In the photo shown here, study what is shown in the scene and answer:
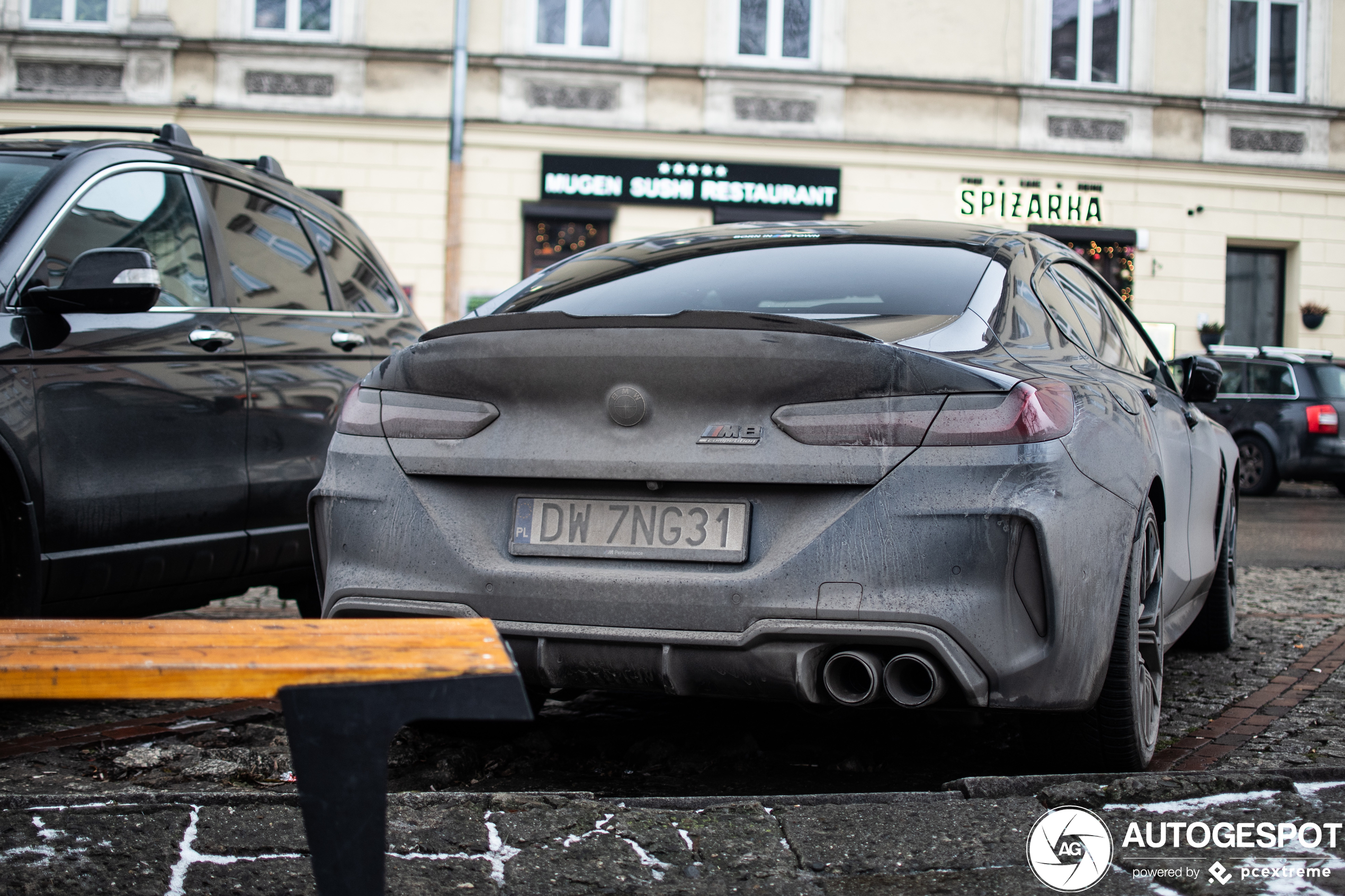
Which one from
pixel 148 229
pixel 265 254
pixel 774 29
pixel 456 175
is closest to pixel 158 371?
pixel 148 229

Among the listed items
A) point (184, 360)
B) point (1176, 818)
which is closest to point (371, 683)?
point (1176, 818)

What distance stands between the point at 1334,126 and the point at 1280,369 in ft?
21.0

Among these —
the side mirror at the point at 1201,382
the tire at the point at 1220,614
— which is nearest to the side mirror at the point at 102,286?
the side mirror at the point at 1201,382

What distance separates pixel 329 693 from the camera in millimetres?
1806

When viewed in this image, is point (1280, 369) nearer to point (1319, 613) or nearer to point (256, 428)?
point (1319, 613)

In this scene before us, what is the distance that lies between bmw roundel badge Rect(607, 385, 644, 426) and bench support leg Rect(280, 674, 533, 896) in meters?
1.08

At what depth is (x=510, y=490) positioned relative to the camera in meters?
2.93

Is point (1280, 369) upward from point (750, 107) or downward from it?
downward

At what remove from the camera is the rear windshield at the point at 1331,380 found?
1468 centimetres

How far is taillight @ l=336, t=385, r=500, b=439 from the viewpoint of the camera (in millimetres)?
2959

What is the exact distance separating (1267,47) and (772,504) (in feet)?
64.5

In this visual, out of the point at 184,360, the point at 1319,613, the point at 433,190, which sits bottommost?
the point at 1319,613

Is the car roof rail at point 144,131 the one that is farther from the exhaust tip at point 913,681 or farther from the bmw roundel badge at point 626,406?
the exhaust tip at point 913,681

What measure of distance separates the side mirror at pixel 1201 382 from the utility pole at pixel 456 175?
13.7 m
